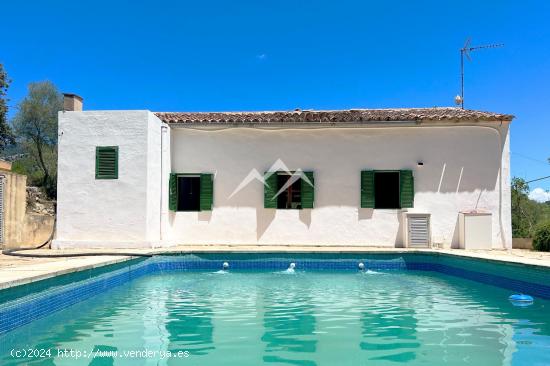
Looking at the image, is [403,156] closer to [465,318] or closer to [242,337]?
[465,318]

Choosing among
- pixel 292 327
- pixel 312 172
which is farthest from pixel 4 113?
pixel 292 327

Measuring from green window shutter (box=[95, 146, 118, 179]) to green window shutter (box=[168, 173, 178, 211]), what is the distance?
1540 mm

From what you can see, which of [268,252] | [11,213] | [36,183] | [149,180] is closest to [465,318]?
[268,252]

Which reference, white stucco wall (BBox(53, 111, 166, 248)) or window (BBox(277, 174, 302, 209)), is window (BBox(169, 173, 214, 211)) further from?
window (BBox(277, 174, 302, 209))

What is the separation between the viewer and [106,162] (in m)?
10.6

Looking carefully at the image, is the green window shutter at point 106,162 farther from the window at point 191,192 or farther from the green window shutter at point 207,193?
the green window shutter at point 207,193

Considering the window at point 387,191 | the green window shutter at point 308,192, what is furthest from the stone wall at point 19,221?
the window at point 387,191

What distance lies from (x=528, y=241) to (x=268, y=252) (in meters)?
7.28

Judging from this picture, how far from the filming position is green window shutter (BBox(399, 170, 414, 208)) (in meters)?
11.2

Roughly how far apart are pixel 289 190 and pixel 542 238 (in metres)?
6.44

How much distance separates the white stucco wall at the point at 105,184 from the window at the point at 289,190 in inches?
120

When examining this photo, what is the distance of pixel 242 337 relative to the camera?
173 inches

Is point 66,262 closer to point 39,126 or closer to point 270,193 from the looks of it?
point 270,193

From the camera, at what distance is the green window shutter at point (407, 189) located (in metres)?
11.2
